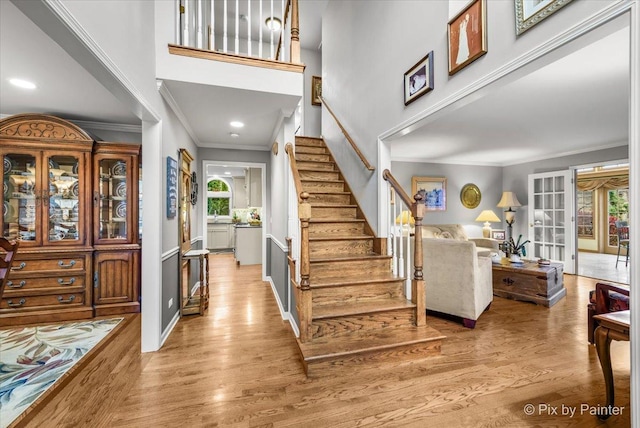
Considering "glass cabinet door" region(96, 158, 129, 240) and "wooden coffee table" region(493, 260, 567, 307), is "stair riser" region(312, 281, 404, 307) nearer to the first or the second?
"wooden coffee table" region(493, 260, 567, 307)

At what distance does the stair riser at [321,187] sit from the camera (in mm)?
3756

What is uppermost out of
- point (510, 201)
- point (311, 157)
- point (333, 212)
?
point (311, 157)

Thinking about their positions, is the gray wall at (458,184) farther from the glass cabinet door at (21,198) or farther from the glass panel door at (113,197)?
the glass cabinet door at (21,198)

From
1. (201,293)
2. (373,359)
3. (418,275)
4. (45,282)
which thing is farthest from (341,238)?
(45,282)

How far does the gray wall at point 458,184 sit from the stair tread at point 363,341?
4188 millimetres

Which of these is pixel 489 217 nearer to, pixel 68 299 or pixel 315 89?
pixel 315 89

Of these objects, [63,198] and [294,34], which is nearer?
[294,34]

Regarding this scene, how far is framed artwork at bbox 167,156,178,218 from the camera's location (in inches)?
109

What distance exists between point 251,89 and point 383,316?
8.34ft

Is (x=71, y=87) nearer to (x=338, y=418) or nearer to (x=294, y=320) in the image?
(x=294, y=320)

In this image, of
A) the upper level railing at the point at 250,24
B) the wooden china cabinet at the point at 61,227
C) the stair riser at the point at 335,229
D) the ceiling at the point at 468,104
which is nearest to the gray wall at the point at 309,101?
the upper level railing at the point at 250,24

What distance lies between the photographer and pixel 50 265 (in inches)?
120

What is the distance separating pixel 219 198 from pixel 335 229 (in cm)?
694

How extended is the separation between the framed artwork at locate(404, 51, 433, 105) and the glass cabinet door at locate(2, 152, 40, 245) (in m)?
4.15
